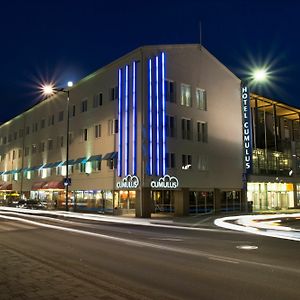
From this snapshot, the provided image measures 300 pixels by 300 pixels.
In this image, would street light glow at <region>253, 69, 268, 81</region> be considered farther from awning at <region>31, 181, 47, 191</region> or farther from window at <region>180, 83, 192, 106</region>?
awning at <region>31, 181, 47, 191</region>

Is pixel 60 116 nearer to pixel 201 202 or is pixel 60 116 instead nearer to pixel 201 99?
pixel 201 99

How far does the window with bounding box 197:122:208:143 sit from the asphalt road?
2569 cm

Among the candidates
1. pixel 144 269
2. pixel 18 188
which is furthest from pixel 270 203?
pixel 144 269

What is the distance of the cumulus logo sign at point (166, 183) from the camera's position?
121 ft

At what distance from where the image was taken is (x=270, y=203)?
50.1 meters

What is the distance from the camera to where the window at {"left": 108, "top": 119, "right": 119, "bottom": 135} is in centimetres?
4064

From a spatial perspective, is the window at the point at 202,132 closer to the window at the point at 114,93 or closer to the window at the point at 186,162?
the window at the point at 186,162

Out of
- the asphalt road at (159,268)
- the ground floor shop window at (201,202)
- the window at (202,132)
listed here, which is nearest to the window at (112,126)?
the window at (202,132)

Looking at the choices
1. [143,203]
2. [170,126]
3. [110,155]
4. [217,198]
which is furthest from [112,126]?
[217,198]

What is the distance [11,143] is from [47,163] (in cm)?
1847

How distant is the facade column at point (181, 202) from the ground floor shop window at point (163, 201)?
2.00m

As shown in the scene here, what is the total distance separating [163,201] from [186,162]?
4.57m

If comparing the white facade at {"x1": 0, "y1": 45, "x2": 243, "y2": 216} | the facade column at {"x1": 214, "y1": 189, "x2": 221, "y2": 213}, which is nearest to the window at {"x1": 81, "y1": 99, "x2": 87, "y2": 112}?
the white facade at {"x1": 0, "y1": 45, "x2": 243, "y2": 216}

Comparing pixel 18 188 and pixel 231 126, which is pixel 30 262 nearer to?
pixel 231 126
